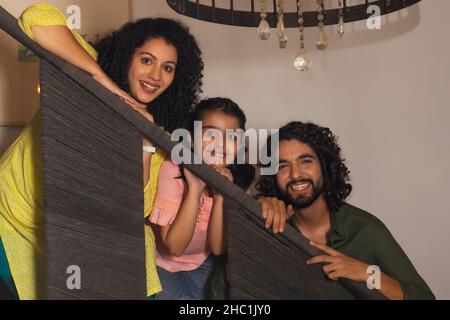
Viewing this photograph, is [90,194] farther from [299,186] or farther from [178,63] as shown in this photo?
[299,186]

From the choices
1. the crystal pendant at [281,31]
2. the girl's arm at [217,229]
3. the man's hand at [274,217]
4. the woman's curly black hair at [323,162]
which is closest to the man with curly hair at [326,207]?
the woman's curly black hair at [323,162]

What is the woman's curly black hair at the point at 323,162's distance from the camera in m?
2.03

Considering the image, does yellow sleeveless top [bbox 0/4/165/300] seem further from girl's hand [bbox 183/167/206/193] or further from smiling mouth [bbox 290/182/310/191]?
smiling mouth [bbox 290/182/310/191]

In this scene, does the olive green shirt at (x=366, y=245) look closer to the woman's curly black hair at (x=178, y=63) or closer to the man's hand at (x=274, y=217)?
the woman's curly black hair at (x=178, y=63)

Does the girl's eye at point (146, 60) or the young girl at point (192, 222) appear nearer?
the young girl at point (192, 222)

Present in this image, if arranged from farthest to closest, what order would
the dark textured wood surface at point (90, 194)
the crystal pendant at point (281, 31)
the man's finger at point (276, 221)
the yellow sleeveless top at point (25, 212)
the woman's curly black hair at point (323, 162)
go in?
the woman's curly black hair at point (323, 162)
the crystal pendant at point (281, 31)
the yellow sleeveless top at point (25, 212)
the man's finger at point (276, 221)
the dark textured wood surface at point (90, 194)

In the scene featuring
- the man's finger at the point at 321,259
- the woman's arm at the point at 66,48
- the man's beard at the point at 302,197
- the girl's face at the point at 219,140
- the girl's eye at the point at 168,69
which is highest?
the girl's eye at the point at 168,69

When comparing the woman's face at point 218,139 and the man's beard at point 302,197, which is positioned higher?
the woman's face at point 218,139

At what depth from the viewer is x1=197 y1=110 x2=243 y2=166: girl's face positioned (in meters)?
1.83

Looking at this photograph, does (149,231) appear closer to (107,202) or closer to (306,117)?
(107,202)

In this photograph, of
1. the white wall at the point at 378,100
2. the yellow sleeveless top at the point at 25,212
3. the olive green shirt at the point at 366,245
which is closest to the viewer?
the yellow sleeveless top at the point at 25,212

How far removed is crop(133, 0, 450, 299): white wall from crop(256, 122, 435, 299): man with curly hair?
455mm

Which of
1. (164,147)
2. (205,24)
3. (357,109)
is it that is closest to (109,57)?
(164,147)
